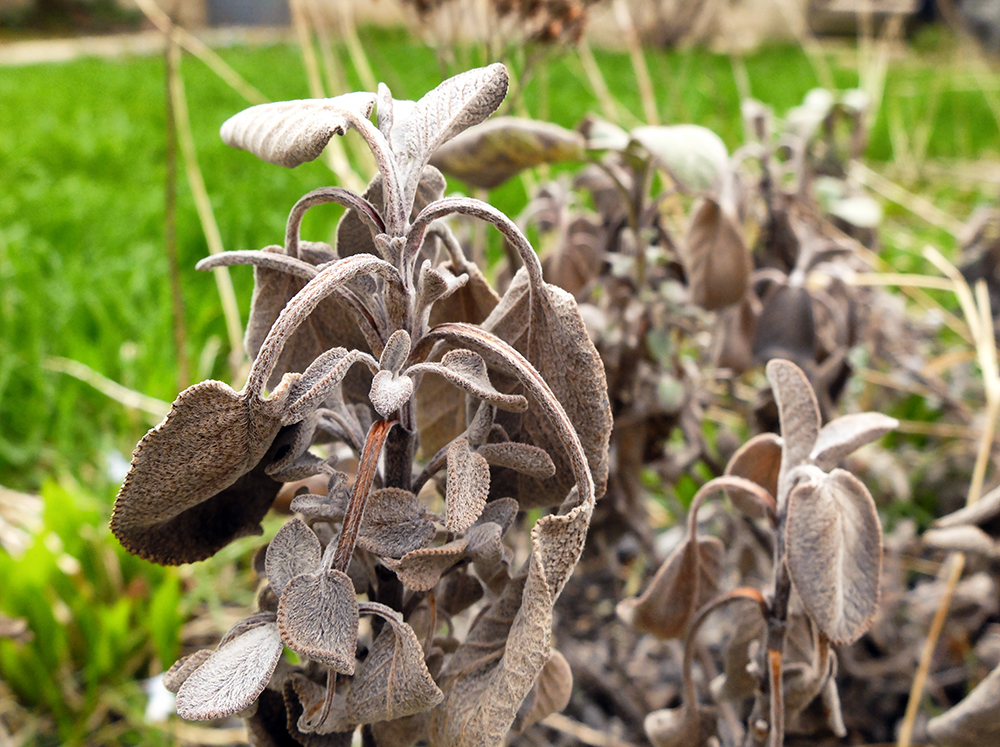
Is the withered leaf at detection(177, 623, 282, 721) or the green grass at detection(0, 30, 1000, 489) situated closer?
the withered leaf at detection(177, 623, 282, 721)

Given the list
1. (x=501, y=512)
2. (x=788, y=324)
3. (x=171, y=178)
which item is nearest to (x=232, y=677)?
(x=501, y=512)

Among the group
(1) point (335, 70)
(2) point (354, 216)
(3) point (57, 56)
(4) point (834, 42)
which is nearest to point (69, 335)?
(1) point (335, 70)

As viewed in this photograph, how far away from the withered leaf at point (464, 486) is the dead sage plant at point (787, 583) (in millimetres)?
187

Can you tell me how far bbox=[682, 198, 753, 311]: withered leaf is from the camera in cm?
69

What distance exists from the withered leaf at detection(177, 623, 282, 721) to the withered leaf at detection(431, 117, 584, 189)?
390 millimetres

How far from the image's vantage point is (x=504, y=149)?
0.62m

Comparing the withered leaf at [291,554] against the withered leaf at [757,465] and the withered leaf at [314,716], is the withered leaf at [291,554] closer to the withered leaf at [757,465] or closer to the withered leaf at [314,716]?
the withered leaf at [314,716]

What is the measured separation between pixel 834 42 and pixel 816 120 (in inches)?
337

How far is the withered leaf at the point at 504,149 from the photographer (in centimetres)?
61

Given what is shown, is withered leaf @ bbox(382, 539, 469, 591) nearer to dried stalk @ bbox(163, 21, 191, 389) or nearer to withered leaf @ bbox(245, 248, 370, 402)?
withered leaf @ bbox(245, 248, 370, 402)

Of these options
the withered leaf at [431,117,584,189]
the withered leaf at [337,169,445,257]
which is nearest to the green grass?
the withered leaf at [431,117,584,189]

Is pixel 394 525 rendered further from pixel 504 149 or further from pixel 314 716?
pixel 504 149

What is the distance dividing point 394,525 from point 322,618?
0.21ft

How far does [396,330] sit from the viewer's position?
39cm
